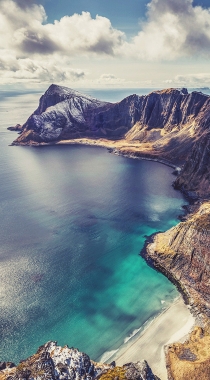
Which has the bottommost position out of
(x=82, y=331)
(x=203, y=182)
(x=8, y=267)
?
(x=82, y=331)

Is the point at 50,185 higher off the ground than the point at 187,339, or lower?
higher

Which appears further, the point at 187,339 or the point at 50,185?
the point at 50,185

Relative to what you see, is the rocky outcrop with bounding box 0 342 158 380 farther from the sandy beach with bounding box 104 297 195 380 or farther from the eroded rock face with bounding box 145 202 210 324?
the eroded rock face with bounding box 145 202 210 324

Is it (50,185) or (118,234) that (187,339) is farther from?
(50,185)

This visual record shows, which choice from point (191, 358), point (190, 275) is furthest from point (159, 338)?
point (190, 275)

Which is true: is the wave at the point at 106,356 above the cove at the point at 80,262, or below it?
below

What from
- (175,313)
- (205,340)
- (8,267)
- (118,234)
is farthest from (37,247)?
(205,340)

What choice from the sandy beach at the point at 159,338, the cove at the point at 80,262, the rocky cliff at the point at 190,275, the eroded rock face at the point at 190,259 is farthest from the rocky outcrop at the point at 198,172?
the sandy beach at the point at 159,338

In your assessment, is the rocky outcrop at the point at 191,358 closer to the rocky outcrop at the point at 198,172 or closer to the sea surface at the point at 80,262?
the sea surface at the point at 80,262
